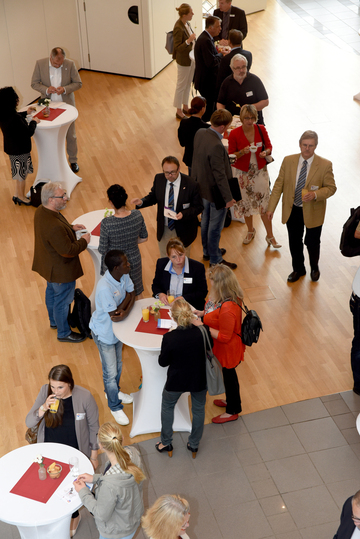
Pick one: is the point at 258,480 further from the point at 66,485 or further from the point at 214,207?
the point at 214,207

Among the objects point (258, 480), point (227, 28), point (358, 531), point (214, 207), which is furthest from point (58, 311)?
point (227, 28)

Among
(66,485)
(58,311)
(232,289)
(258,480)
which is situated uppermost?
(232,289)

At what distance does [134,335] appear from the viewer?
465 cm

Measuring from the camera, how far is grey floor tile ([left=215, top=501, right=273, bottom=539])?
14.0 ft

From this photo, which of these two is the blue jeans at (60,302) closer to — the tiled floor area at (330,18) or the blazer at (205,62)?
the blazer at (205,62)

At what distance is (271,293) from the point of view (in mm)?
6621

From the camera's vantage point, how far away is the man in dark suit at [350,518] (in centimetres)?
311

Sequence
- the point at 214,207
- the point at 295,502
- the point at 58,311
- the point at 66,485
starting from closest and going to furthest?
the point at 66,485 < the point at 295,502 < the point at 58,311 < the point at 214,207

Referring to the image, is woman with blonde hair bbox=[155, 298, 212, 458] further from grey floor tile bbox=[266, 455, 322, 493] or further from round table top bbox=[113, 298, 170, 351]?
grey floor tile bbox=[266, 455, 322, 493]

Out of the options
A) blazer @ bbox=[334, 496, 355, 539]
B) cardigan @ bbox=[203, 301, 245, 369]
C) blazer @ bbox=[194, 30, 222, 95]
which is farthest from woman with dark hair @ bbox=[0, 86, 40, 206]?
blazer @ bbox=[334, 496, 355, 539]

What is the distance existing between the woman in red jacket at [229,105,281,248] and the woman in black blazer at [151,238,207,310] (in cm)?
202

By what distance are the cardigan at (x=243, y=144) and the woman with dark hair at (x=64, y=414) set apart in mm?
3691

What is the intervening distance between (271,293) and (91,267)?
2156mm

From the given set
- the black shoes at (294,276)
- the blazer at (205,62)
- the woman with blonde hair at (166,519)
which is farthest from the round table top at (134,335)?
the blazer at (205,62)
